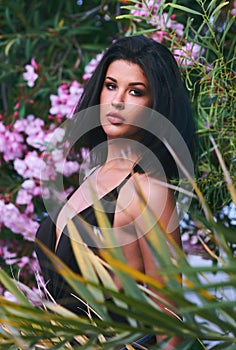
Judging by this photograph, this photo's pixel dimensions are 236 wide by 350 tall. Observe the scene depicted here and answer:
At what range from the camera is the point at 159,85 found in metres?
1.64

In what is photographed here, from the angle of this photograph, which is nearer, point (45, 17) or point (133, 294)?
point (133, 294)

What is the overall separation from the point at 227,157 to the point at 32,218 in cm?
101

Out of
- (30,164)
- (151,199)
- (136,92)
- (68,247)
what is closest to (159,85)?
(136,92)

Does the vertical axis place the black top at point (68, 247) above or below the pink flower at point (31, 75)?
above

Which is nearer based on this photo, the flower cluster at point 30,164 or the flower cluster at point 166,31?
the flower cluster at point 166,31

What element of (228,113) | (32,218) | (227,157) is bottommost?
(32,218)

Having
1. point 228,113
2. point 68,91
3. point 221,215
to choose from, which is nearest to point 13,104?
point 68,91

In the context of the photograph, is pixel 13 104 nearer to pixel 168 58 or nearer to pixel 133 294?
pixel 168 58

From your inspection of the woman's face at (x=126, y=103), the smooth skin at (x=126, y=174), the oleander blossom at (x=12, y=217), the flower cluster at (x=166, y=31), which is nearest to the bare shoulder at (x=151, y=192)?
the smooth skin at (x=126, y=174)

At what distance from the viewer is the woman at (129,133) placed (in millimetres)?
1596

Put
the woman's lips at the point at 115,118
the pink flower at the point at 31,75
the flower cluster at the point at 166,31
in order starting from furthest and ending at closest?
the pink flower at the point at 31,75, the flower cluster at the point at 166,31, the woman's lips at the point at 115,118

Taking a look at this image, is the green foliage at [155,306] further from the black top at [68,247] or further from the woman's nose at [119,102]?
the woman's nose at [119,102]

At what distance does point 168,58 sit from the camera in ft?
5.59

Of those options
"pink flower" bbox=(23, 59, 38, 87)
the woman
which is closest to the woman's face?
the woman
